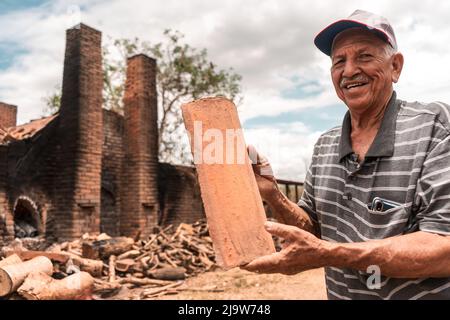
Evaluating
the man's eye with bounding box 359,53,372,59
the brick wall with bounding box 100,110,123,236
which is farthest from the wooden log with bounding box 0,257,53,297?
the man's eye with bounding box 359,53,372,59

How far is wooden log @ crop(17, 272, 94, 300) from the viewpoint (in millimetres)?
5188

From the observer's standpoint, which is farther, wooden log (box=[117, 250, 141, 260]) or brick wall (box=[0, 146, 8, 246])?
wooden log (box=[117, 250, 141, 260])

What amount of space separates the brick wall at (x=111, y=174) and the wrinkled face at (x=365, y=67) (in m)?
9.02

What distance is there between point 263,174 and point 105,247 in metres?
6.82

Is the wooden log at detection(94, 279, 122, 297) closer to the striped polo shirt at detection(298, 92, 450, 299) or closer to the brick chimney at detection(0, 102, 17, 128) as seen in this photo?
the striped polo shirt at detection(298, 92, 450, 299)

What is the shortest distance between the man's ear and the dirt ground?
5.01m

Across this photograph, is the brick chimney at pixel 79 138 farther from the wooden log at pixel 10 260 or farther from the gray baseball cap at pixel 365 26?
the gray baseball cap at pixel 365 26

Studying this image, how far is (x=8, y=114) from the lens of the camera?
16.1 m

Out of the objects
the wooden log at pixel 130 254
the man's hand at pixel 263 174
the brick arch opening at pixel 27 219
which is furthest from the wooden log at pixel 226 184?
the brick arch opening at pixel 27 219

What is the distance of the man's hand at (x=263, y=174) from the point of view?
1896mm

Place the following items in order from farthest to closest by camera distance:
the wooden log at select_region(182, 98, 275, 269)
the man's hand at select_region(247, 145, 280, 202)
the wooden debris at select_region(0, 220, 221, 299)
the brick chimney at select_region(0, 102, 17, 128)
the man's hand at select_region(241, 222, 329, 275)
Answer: the brick chimney at select_region(0, 102, 17, 128) → the wooden debris at select_region(0, 220, 221, 299) → the man's hand at select_region(247, 145, 280, 202) → the wooden log at select_region(182, 98, 275, 269) → the man's hand at select_region(241, 222, 329, 275)

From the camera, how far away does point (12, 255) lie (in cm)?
614
